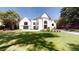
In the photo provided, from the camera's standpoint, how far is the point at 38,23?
1.96 m

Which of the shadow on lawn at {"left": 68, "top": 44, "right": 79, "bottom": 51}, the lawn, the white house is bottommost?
the shadow on lawn at {"left": 68, "top": 44, "right": 79, "bottom": 51}

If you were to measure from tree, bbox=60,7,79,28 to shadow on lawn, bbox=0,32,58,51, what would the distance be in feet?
0.75

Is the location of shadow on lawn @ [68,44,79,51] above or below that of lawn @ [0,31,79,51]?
below

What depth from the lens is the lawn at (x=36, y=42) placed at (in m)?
1.86

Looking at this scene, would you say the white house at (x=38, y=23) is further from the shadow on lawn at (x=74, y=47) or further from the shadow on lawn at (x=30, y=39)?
the shadow on lawn at (x=74, y=47)

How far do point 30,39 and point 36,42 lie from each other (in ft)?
0.24

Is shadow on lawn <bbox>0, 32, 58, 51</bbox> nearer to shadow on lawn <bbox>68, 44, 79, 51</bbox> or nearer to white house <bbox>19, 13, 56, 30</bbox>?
white house <bbox>19, 13, 56, 30</bbox>

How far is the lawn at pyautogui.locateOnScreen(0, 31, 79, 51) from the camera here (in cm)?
186

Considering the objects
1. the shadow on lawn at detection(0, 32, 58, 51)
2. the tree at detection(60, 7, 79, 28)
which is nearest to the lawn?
the shadow on lawn at detection(0, 32, 58, 51)

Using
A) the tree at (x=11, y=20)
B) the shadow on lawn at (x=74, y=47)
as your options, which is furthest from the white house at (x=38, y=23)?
the shadow on lawn at (x=74, y=47)
